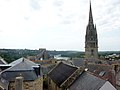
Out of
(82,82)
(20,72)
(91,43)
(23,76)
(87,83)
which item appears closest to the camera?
(23,76)

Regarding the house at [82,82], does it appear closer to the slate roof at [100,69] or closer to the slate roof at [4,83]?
the slate roof at [4,83]

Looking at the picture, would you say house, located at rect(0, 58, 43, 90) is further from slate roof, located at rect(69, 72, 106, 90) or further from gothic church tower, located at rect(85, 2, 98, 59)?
gothic church tower, located at rect(85, 2, 98, 59)

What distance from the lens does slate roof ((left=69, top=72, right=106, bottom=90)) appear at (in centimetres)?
2138

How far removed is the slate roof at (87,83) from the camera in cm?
2138

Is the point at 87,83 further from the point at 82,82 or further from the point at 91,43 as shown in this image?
the point at 91,43

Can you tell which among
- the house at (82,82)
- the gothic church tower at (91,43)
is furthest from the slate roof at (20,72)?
the gothic church tower at (91,43)

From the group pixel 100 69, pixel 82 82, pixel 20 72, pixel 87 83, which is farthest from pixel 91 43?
pixel 20 72

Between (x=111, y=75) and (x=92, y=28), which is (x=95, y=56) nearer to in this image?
(x=92, y=28)

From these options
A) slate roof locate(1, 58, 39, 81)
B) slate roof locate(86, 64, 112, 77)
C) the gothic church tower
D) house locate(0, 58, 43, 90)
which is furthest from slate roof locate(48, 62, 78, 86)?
the gothic church tower

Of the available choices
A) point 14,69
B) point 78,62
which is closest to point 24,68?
point 14,69

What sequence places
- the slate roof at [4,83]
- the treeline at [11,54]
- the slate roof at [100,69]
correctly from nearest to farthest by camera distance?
the slate roof at [4,83], the slate roof at [100,69], the treeline at [11,54]

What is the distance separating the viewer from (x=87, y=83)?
23438mm

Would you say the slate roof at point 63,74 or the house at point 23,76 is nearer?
the house at point 23,76

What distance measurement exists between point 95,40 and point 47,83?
33777mm
